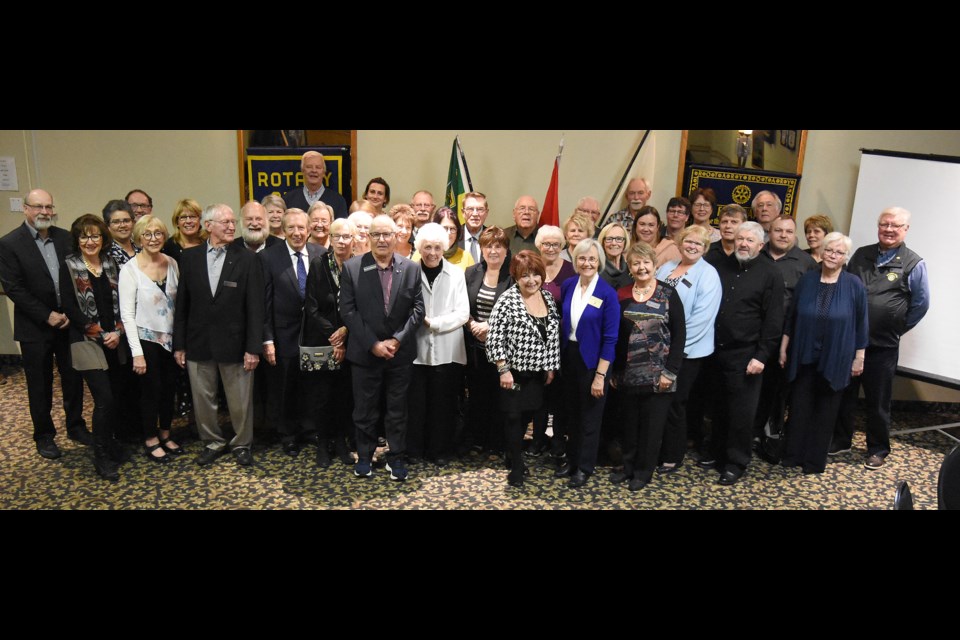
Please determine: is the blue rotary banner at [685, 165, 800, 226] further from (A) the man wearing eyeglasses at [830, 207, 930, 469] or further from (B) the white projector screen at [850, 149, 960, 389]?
(A) the man wearing eyeglasses at [830, 207, 930, 469]

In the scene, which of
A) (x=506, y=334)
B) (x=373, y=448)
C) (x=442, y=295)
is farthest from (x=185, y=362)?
(x=506, y=334)

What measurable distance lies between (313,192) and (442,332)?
2.04m

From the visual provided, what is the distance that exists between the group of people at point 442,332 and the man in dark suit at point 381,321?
0.01 metres

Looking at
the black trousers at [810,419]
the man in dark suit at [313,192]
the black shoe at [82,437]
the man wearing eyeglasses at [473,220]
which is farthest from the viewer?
the man in dark suit at [313,192]

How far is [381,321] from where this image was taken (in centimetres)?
396

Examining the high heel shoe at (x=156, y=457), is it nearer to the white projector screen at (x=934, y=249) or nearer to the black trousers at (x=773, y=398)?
the black trousers at (x=773, y=398)

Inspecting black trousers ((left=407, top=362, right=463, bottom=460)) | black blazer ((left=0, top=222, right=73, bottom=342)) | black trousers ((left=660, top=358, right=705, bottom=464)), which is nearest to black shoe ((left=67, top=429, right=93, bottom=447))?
black blazer ((left=0, top=222, right=73, bottom=342))

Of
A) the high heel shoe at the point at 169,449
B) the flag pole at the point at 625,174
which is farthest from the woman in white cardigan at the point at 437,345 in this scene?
the flag pole at the point at 625,174

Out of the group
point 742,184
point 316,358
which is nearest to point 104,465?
point 316,358

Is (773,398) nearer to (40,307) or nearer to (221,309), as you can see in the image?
(221,309)

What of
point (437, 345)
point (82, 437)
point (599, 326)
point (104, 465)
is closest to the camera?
point (599, 326)

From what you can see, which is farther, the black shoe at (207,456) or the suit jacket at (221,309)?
the black shoe at (207,456)

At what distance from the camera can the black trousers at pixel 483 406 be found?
4367mm

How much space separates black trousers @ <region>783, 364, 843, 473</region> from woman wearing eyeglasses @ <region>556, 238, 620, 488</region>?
1304 mm
